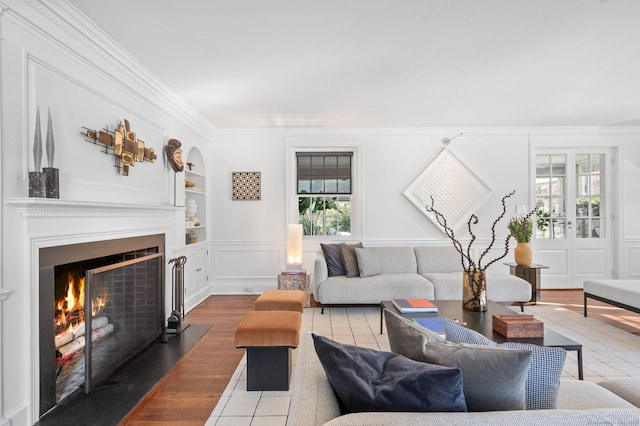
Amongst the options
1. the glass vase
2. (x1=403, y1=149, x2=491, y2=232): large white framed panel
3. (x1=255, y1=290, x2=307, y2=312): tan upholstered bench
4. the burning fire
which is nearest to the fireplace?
the burning fire

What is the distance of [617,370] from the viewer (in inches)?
103

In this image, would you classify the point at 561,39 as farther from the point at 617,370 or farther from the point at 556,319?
the point at 556,319

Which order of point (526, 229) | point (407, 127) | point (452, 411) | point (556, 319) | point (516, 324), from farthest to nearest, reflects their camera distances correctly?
point (407, 127) < point (526, 229) < point (556, 319) < point (516, 324) < point (452, 411)

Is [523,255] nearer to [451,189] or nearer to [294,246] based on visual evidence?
[451,189]

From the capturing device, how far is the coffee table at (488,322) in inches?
84.6

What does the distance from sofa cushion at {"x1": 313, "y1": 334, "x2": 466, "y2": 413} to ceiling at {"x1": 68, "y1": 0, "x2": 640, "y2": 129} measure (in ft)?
6.38

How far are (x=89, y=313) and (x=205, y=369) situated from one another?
0.95 m

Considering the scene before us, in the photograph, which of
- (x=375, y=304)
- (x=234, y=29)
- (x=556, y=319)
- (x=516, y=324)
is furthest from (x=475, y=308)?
(x=234, y=29)

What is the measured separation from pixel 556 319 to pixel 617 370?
1297 millimetres

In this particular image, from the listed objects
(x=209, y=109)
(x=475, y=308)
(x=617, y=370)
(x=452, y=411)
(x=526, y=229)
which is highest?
(x=209, y=109)

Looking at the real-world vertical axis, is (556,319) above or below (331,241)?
below

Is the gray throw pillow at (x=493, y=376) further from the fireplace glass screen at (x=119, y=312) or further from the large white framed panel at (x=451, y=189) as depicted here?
the large white framed panel at (x=451, y=189)

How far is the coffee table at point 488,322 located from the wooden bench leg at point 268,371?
34.0 inches

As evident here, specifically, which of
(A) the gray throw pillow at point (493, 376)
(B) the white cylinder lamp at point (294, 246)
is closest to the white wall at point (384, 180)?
(B) the white cylinder lamp at point (294, 246)
